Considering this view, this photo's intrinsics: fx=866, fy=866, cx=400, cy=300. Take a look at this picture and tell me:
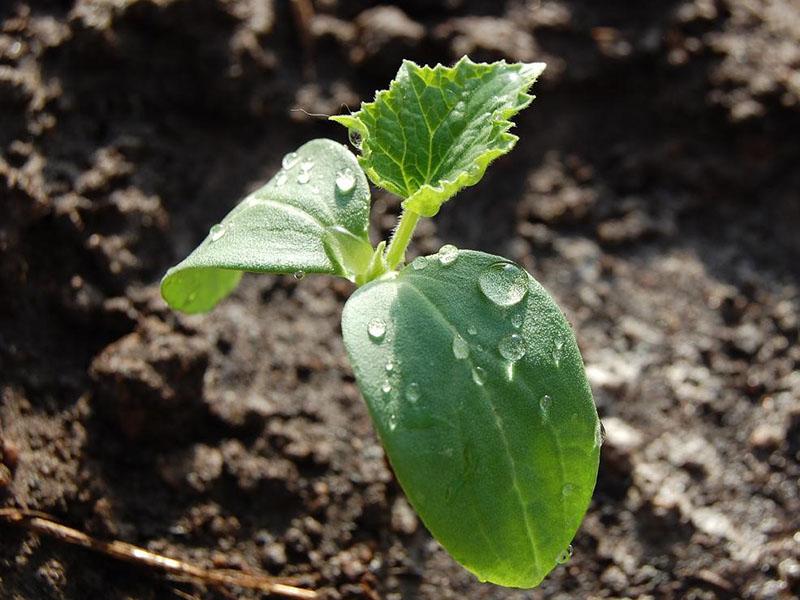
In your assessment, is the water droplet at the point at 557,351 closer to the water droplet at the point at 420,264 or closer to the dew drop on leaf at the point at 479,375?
the dew drop on leaf at the point at 479,375

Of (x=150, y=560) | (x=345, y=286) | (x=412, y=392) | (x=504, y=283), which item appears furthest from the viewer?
(x=345, y=286)

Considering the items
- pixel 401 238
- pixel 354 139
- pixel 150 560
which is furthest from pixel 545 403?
pixel 150 560

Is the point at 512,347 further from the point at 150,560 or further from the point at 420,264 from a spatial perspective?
the point at 150,560

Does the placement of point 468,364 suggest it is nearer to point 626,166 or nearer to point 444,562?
point 444,562

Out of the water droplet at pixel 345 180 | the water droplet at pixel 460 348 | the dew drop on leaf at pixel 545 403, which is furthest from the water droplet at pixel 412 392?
the water droplet at pixel 345 180

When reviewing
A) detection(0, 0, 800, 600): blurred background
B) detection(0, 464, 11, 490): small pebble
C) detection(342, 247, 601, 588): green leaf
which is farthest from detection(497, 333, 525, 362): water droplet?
detection(0, 464, 11, 490): small pebble

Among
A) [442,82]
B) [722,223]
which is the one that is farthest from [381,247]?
[722,223]
